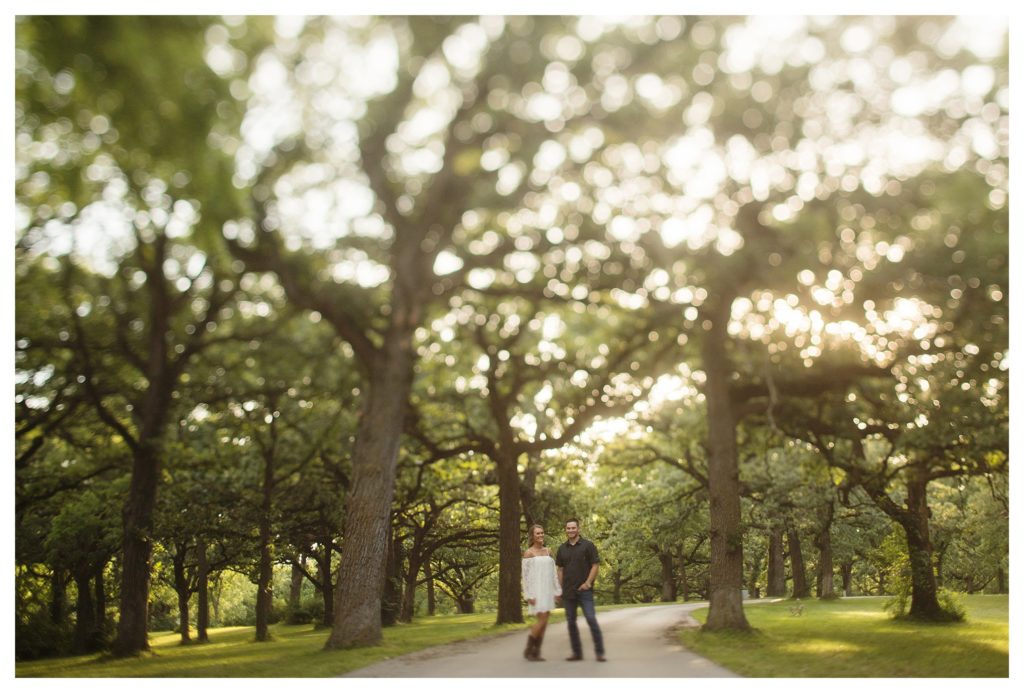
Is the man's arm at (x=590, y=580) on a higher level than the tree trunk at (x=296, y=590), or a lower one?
higher

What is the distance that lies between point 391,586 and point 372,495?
1534 cm

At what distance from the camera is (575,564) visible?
30.8 feet

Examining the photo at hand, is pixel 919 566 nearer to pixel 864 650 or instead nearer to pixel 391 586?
pixel 864 650

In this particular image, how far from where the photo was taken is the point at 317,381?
44.9 ft

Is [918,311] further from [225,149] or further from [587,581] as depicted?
[225,149]

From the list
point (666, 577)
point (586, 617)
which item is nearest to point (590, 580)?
point (586, 617)

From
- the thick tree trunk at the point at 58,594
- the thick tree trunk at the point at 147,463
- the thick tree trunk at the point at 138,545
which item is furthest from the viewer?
the thick tree trunk at the point at 58,594

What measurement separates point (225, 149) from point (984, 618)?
19672mm

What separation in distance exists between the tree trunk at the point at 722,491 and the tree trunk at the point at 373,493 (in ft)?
17.7

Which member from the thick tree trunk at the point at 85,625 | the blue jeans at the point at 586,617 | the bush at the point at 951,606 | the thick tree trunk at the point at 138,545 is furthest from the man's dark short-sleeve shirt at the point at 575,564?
the thick tree trunk at the point at 85,625

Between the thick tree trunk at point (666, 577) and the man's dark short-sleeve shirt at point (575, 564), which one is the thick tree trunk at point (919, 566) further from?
the thick tree trunk at point (666, 577)

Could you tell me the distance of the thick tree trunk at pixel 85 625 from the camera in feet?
54.3

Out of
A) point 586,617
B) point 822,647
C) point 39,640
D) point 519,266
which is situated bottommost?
point 822,647

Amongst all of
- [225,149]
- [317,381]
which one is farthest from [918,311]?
[225,149]
